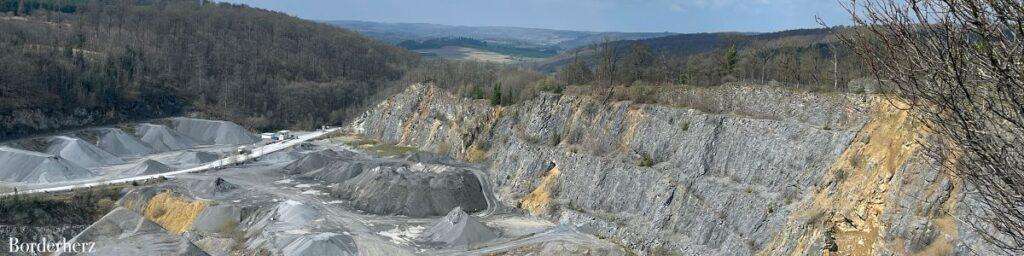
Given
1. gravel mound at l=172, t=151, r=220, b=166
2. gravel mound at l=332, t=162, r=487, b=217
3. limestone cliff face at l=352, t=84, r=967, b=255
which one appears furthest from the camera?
gravel mound at l=172, t=151, r=220, b=166

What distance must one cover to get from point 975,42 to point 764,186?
32.7 metres

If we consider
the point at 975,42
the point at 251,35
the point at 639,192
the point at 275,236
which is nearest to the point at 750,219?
the point at 639,192

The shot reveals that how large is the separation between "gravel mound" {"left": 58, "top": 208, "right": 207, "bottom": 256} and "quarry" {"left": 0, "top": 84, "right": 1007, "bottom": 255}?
4.6 inches

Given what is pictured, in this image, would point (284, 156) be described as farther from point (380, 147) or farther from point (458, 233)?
point (458, 233)

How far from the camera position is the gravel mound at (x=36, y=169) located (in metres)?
66.4

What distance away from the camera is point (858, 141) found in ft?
114

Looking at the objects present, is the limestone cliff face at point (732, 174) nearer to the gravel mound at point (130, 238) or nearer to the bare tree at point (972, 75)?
the bare tree at point (972, 75)

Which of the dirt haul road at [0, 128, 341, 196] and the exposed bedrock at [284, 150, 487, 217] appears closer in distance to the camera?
the exposed bedrock at [284, 150, 487, 217]

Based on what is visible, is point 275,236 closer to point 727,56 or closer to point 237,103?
point 727,56

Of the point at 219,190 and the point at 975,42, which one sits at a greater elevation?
the point at 975,42

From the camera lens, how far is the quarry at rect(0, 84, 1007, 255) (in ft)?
107

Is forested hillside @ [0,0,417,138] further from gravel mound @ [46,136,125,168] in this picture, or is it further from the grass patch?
the grass patch

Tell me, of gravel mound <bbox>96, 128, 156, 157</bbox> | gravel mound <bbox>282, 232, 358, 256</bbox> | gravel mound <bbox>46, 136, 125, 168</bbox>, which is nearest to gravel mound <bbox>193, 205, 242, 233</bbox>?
gravel mound <bbox>282, 232, 358, 256</bbox>

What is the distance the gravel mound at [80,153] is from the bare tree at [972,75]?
3146 inches
